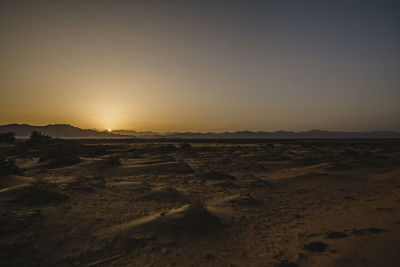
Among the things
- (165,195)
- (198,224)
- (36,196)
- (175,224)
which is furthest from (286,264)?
(36,196)

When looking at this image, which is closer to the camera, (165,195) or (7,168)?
(165,195)

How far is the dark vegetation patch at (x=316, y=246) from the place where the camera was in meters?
3.78

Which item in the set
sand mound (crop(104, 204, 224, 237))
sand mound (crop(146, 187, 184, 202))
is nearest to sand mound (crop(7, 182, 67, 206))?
sand mound (crop(146, 187, 184, 202))

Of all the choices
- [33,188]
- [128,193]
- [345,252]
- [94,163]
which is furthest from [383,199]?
[94,163]

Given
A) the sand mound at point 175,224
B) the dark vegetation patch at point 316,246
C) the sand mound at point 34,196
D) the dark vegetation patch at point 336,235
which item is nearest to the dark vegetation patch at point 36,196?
the sand mound at point 34,196

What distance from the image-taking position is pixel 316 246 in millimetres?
3912

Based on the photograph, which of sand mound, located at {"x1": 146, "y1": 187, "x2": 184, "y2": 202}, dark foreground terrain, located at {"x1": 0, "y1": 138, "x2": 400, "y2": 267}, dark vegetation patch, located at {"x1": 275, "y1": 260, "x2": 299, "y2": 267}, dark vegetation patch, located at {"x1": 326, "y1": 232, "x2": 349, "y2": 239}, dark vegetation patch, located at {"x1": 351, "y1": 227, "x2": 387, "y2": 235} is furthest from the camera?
sand mound, located at {"x1": 146, "y1": 187, "x2": 184, "y2": 202}

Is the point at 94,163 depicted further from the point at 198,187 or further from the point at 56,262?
the point at 56,262

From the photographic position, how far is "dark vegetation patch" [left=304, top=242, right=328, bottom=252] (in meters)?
3.78

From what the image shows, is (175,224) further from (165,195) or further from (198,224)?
(165,195)

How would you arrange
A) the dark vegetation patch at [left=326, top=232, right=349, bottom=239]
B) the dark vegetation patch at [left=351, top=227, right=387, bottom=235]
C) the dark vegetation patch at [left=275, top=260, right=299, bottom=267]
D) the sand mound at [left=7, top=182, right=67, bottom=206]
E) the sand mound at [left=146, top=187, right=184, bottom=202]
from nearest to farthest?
the dark vegetation patch at [left=275, top=260, right=299, bottom=267]
the dark vegetation patch at [left=326, top=232, right=349, bottom=239]
the dark vegetation patch at [left=351, top=227, right=387, bottom=235]
the sand mound at [left=7, top=182, right=67, bottom=206]
the sand mound at [left=146, top=187, right=184, bottom=202]

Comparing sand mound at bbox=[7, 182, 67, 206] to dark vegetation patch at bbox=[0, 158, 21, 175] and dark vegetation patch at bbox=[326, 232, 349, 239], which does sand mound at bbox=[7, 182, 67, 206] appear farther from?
dark vegetation patch at bbox=[326, 232, 349, 239]

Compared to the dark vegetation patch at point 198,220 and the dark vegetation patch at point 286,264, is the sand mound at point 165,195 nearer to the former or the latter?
the dark vegetation patch at point 198,220

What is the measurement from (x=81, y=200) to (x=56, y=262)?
3390 millimetres
